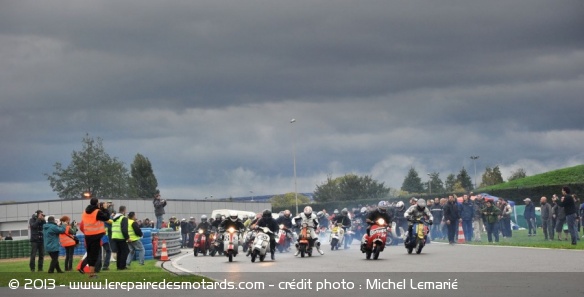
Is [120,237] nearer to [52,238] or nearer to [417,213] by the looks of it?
[52,238]

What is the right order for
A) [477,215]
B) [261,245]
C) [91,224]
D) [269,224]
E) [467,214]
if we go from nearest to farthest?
[91,224] → [261,245] → [269,224] → [467,214] → [477,215]

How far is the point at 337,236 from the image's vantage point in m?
37.9

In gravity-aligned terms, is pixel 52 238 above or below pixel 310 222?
below

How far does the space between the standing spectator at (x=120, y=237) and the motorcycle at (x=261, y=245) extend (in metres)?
4.42

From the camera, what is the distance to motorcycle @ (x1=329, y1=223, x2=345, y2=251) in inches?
1484

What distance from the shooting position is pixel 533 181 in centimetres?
8581

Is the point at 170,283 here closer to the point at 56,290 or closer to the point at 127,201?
the point at 56,290

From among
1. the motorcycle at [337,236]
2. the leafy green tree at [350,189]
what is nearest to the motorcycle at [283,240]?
the motorcycle at [337,236]

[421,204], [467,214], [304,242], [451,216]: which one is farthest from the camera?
[467,214]

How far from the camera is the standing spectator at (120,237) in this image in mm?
26312

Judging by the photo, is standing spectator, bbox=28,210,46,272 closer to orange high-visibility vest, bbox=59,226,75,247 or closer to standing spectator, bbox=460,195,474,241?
orange high-visibility vest, bbox=59,226,75,247

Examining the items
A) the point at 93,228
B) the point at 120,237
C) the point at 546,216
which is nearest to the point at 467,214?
the point at 546,216

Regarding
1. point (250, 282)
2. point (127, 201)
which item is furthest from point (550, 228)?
point (127, 201)

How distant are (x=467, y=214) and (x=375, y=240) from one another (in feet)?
42.5
